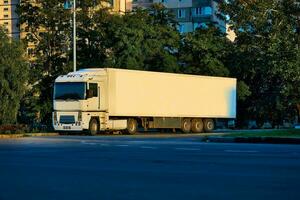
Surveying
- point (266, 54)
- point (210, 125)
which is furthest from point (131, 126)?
point (266, 54)

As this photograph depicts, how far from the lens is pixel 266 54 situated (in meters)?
53.7

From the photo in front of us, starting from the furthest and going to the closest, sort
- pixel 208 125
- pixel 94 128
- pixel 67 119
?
1. pixel 208 125
2. pixel 94 128
3. pixel 67 119

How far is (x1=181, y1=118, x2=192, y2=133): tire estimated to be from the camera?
150 feet

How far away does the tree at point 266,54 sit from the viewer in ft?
Result: 167

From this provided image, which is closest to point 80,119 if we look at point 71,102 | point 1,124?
point 71,102

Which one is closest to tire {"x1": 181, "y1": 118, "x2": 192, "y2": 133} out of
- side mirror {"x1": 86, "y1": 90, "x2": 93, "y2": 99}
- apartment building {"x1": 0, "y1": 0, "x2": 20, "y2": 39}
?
side mirror {"x1": 86, "y1": 90, "x2": 93, "y2": 99}

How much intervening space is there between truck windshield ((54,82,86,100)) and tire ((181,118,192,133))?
8.61 meters

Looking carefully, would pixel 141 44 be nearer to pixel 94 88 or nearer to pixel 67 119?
pixel 94 88

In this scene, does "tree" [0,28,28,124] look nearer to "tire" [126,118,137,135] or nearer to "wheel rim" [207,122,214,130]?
"tire" [126,118,137,135]

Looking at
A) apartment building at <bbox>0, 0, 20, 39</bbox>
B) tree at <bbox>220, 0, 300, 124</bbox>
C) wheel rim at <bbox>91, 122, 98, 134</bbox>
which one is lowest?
wheel rim at <bbox>91, 122, 98, 134</bbox>

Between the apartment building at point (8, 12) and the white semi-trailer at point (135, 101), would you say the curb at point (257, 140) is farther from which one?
the apartment building at point (8, 12)

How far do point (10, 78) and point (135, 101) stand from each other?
8.06m

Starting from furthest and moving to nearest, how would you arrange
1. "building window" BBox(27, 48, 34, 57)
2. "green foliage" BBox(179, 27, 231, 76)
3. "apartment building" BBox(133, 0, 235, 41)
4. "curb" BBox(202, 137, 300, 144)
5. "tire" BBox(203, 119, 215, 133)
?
"apartment building" BBox(133, 0, 235, 41) < "green foliage" BBox(179, 27, 231, 76) < "building window" BBox(27, 48, 34, 57) < "tire" BBox(203, 119, 215, 133) < "curb" BBox(202, 137, 300, 144)

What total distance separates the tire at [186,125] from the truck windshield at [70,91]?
861 cm
